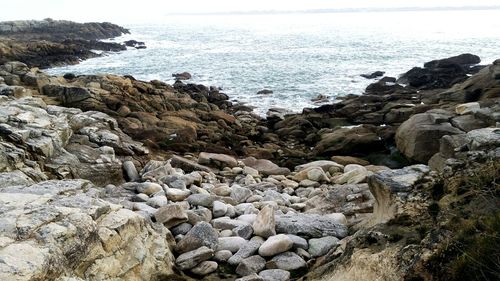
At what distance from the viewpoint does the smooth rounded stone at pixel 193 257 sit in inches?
248

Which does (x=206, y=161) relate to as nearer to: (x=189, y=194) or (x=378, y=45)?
(x=189, y=194)

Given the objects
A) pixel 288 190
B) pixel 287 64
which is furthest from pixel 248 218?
pixel 287 64

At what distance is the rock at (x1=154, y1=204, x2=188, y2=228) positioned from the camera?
23.9 ft

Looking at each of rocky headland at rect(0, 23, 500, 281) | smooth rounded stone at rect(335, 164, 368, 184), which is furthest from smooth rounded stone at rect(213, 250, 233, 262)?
smooth rounded stone at rect(335, 164, 368, 184)

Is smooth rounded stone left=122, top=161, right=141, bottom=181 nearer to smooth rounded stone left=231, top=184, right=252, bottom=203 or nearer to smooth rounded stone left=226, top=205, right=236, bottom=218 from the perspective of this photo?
smooth rounded stone left=231, top=184, right=252, bottom=203

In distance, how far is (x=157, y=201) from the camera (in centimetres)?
833

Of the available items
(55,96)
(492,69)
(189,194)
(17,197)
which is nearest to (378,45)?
(492,69)

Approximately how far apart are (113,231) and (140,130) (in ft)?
36.9

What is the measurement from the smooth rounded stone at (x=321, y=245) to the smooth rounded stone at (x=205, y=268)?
1.47 meters

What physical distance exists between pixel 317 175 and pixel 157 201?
17.1 ft

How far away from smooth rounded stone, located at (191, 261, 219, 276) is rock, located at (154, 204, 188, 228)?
118 centimetres

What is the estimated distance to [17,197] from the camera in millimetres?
5605

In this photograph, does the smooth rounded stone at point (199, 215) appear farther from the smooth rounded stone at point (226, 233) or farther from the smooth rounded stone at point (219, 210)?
the smooth rounded stone at point (226, 233)

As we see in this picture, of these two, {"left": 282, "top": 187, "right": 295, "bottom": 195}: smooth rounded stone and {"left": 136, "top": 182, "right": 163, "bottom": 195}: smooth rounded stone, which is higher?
{"left": 136, "top": 182, "right": 163, "bottom": 195}: smooth rounded stone
